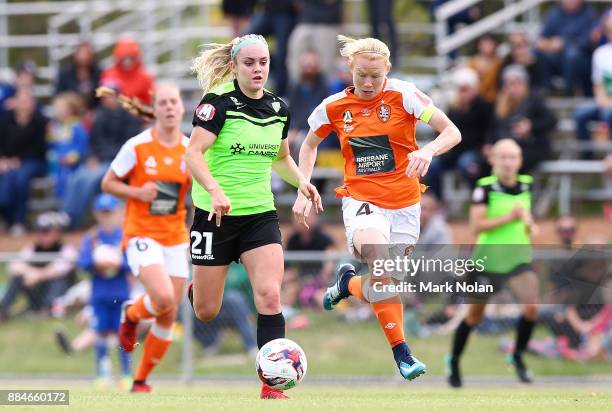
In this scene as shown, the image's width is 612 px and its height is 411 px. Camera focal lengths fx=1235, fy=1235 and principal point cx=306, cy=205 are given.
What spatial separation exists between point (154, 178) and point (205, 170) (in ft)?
6.87

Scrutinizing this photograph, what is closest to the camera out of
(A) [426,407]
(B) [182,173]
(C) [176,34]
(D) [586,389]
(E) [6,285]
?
(A) [426,407]

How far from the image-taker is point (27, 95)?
18172 millimetres

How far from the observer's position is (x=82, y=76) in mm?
18531

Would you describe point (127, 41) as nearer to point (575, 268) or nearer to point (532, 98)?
point (532, 98)

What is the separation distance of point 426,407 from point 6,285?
28.1ft

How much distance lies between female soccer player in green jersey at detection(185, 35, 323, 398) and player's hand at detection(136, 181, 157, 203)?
4.61ft

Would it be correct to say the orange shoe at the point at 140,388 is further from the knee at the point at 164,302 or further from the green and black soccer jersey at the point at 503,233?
the green and black soccer jersey at the point at 503,233

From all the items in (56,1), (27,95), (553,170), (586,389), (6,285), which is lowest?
(586,389)

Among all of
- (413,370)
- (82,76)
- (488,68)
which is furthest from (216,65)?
(82,76)

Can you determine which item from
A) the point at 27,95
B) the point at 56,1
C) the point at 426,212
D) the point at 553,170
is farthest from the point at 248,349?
the point at 56,1

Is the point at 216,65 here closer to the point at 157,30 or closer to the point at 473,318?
the point at 473,318

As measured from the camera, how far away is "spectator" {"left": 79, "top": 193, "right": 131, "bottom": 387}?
45.3 ft

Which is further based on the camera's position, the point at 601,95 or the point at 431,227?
the point at 601,95

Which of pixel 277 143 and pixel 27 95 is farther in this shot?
pixel 27 95
